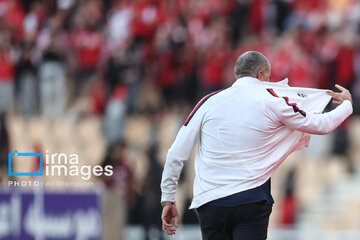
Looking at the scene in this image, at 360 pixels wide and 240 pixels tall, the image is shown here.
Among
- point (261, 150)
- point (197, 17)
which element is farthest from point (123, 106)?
point (261, 150)

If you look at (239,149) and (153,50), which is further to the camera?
(153,50)

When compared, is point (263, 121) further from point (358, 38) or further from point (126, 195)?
point (358, 38)

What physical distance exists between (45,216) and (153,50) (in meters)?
6.79

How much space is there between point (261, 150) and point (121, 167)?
784cm

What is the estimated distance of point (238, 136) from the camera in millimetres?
5918

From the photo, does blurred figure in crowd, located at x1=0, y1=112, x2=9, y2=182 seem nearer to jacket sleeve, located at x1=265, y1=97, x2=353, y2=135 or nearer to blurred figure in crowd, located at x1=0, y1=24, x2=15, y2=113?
blurred figure in crowd, located at x1=0, y1=24, x2=15, y2=113

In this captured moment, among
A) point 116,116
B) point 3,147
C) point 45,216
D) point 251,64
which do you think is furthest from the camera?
point 116,116

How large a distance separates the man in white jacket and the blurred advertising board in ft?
16.1

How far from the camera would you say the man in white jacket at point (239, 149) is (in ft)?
19.3

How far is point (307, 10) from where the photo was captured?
17594 millimetres

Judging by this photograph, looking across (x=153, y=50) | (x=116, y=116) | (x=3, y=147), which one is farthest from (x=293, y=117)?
(x=153, y=50)

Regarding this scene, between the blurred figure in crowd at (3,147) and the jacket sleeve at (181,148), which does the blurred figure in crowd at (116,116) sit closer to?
the blurred figure in crowd at (3,147)

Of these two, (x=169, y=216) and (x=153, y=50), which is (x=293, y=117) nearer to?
(x=169, y=216)

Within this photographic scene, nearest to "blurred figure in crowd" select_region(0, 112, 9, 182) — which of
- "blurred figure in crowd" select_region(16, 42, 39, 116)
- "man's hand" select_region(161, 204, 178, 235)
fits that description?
"blurred figure in crowd" select_region(16, 42, 39, 116)
